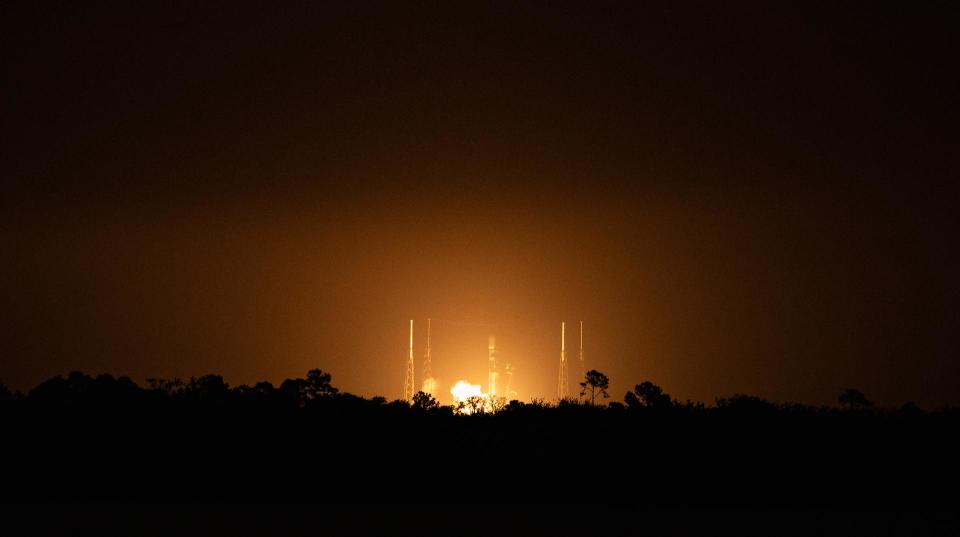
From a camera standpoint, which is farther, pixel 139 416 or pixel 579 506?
pixel 139 416

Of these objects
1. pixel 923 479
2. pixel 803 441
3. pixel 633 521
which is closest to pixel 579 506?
pixel 633 521

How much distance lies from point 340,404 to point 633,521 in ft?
41.0

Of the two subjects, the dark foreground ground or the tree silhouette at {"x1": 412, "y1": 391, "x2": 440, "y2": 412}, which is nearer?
the dark foreground ground

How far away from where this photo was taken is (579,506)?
1202 inches

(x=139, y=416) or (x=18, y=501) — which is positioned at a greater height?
(x=139, y=416)

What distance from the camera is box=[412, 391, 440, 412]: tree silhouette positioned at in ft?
122

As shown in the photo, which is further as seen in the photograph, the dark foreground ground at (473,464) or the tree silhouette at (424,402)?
the tree silhouette at (424,402)

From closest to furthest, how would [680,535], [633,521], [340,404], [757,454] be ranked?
[680,535] → [633,521] → [757,454] → [340,404]

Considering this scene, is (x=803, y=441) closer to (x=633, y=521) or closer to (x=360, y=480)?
(x=633, y=521)

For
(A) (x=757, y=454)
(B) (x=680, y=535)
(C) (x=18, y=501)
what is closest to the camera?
(B) (x=680, y=535)

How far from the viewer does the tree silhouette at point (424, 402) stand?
37.3 m

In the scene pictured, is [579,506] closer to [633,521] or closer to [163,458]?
[633,521]

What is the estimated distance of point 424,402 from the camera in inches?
1535

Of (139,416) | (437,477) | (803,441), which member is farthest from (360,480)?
(803,441)
